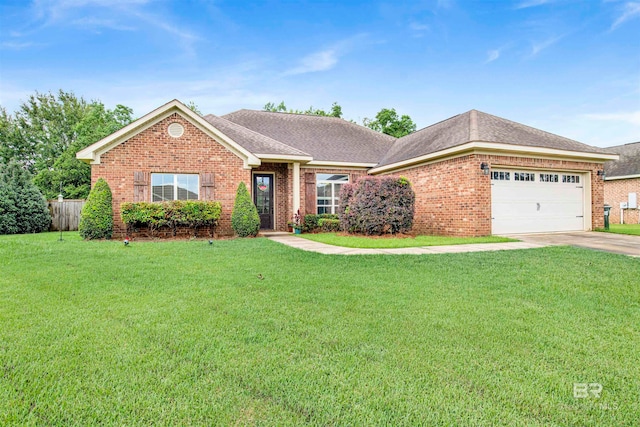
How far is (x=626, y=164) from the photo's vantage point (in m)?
19.9

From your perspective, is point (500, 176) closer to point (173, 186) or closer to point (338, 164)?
point (338, 164)

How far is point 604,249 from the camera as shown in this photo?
7715mm

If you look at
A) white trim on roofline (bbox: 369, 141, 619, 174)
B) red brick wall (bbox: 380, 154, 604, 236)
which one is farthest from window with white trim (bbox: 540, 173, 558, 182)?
white trim on roofline (bbox: 369, 141, 619, 174)

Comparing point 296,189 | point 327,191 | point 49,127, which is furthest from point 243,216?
point 49,127

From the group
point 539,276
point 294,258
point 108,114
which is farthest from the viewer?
point 108,114

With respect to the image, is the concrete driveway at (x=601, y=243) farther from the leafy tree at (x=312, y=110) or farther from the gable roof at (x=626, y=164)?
the leafy tree at (x=312, y=110)

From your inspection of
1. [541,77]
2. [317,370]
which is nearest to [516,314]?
[317,370]

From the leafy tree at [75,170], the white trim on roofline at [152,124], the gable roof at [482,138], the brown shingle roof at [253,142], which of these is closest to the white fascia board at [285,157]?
the brown shingle roof at [253,142]

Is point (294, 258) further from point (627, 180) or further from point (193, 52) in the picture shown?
point (627, 180)

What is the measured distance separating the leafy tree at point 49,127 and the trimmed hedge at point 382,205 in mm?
23294

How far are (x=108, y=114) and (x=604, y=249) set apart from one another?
3389 centimetres

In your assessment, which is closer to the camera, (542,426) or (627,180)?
(542,426)

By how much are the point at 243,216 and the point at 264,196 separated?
3.51 m

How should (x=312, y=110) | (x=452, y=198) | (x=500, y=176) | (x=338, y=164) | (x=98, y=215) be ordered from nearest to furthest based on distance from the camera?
(x=98, y=215), (x=500, y=176), (x=452, y=198), (x=338, y=164), (x=312, y=110)
